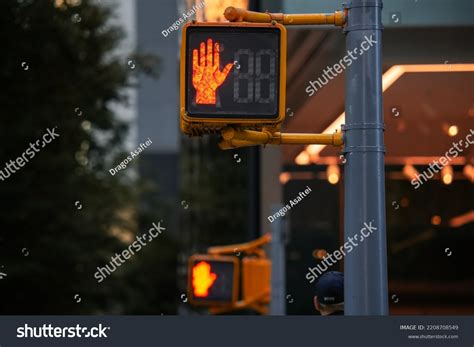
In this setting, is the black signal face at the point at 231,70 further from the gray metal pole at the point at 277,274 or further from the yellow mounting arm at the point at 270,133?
the gray metal pole at the point at 277,274

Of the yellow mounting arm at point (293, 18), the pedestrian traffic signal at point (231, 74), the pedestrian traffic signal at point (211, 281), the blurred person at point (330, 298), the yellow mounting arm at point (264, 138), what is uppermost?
the yellow mounting arm at point (293, 18)

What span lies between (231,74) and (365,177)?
0.91 meters

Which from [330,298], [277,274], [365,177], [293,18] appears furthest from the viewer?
[277,274]

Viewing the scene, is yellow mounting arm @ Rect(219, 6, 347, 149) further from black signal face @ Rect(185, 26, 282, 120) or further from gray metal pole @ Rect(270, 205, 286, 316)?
gray metal pole @ Rect(270, 205, 286, 316)

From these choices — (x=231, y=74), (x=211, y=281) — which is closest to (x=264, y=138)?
(x=231, y=74)

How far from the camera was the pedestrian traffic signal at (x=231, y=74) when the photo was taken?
6215 mm

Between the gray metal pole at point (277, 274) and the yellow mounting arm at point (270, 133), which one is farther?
the gray metal pole at point (277, 274)

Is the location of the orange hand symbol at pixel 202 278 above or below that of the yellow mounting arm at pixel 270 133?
below

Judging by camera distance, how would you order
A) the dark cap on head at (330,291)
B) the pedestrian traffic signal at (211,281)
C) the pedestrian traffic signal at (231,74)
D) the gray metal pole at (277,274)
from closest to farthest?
the pedestrian traffic signal at (231,74)
the dark cap on head at (330,291)
the pedestrian traffic signal at (211,281)
the gray metal pole at (277,274)

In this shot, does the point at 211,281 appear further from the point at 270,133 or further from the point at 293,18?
the point at 293,18

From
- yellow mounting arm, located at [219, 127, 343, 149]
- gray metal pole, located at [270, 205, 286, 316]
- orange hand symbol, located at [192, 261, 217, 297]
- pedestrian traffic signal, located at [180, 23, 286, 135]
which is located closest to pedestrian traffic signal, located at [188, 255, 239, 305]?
orange hand symbol, located at [192, 261, 217, 297]

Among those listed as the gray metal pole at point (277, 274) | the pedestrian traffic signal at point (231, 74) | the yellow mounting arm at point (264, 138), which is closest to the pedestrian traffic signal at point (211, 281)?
the gray metal pole at point (277, 274)

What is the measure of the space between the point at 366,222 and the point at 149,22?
95.1m

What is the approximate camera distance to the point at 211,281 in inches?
442
